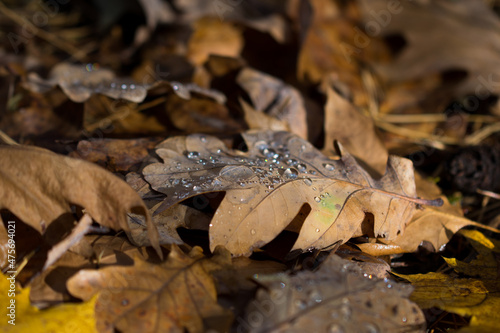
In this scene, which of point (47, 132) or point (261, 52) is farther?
point (261, 52)

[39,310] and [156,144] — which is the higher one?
[156,144]

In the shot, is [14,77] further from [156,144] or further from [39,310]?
[39,310]

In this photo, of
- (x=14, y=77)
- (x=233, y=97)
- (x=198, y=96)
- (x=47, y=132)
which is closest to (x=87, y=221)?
(x=47, y=132)

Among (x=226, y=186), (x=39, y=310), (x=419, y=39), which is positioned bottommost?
(x=39, y=310)

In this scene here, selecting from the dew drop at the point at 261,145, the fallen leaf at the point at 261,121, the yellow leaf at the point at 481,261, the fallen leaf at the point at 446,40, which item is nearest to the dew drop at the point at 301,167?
the dew drop at the point at 261,145

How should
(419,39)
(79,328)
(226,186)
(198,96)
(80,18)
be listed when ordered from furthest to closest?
1. (80,18)
2. (419,39)
3. (198,96)
4. (226,186)
5. (79,328)

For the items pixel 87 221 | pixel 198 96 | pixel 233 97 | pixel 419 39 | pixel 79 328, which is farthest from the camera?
pixel 419 39
